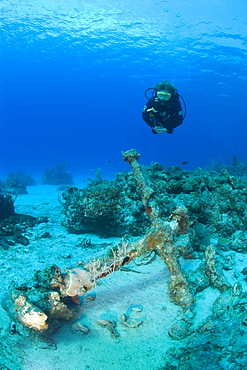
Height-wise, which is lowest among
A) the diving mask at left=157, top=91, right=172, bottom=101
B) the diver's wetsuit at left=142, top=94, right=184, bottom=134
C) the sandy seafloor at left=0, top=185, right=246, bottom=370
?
the sandy seafloor at left=0, top=185, right=246, bottom=370

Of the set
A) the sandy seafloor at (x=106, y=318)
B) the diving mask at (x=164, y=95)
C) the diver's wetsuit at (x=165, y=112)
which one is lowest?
the sandy seafloor at (x=106, y=318)

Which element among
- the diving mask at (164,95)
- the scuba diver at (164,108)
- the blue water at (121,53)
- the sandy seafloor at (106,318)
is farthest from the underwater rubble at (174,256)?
the blue water at (121,53)

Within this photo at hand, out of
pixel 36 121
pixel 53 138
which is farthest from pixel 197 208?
pixel 53 138

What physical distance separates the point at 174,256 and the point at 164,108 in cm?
529

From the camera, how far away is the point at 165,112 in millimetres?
7352

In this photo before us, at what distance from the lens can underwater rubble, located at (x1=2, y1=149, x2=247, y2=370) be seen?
2760 millimetres

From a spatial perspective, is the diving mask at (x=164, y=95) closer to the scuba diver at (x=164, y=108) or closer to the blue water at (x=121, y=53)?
the scuba diver at (x=164, y=108)

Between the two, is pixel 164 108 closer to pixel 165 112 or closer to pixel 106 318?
pixel 165 112

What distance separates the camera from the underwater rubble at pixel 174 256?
276 cm

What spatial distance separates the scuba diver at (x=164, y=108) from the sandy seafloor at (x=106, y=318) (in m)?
4.49

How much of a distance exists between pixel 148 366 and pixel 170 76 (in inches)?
2100

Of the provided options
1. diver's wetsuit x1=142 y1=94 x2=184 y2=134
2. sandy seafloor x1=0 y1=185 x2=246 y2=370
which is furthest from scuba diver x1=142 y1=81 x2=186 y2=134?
sandy seafloor x1=0 y1=185 x2=246 y2=370

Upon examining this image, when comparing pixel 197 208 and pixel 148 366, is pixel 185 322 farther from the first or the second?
pixel 197 208

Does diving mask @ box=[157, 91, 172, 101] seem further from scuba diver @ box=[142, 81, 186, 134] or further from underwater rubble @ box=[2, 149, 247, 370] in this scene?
underwater rubble @ box=[2, 149, 247, 370]
